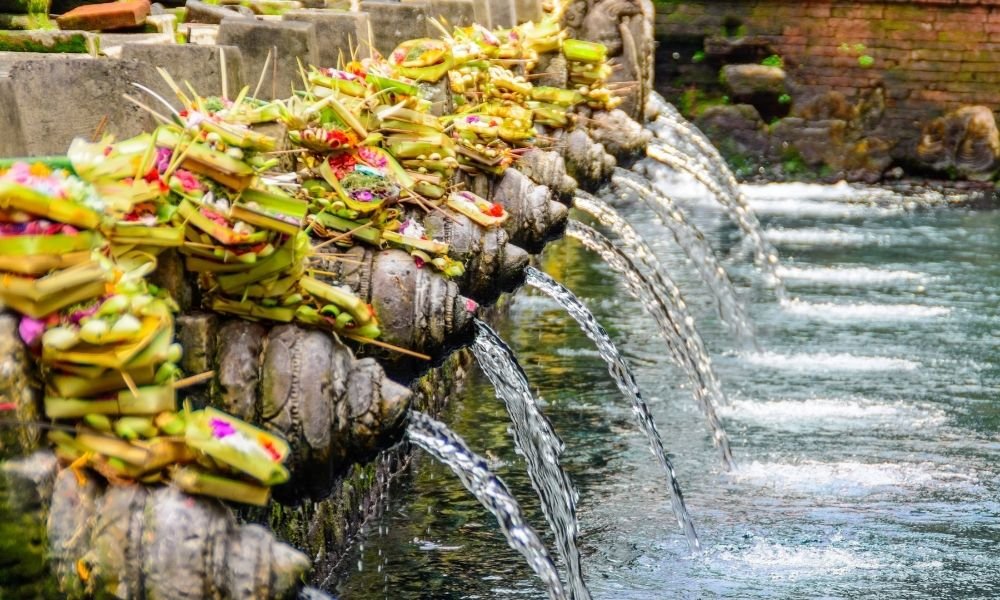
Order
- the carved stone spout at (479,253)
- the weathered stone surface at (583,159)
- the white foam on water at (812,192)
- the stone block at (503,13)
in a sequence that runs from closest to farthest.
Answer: the carved stone spout at (479,253) → the weathered stone surface at (583,159) → the stone block at (503,13) → the white foam on water at (812,192)

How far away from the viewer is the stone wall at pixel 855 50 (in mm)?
22078

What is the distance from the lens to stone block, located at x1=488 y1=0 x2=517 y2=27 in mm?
10477

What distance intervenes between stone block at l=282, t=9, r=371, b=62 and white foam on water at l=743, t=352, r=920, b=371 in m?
3.74

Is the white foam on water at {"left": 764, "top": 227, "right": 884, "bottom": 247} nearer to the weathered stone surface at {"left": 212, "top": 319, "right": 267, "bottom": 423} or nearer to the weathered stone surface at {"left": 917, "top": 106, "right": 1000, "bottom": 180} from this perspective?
the weathered stone surface at {"left": 917, "top": 106, "right": 1000, "bottom": 180}

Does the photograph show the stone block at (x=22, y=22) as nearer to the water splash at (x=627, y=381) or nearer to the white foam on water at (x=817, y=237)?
the water splash at (x=627, y=381)

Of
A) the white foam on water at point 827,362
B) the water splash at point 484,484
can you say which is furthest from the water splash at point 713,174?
the water splash at point 484,484

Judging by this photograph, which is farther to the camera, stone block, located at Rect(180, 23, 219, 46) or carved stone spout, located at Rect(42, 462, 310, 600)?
stone block, located at Rect(180, 23, 219, 46)

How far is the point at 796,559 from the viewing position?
18.6 feet

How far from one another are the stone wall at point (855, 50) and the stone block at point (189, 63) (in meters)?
17.8

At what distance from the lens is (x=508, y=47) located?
7.79 m

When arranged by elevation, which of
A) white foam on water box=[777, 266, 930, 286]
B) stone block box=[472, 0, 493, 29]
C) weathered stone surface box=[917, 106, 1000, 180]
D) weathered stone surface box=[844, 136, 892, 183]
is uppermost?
stone block box=[472, 0, 493, 29]

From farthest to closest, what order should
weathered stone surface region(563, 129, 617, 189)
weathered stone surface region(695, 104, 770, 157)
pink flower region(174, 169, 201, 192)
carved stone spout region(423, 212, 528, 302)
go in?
1. weathered stone surface region(695, 104, 770, 157)
2. weathered stone surface region(563, 129, 617, 189)
3. carved stone spout region(423, 212, 528, 302)
4. pink flower region(174, 169, 201, 192)

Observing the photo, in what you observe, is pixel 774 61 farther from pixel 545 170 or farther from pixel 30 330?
pixel 30 330

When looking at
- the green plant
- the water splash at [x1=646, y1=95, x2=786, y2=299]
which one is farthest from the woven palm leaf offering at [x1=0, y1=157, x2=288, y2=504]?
the green plant
